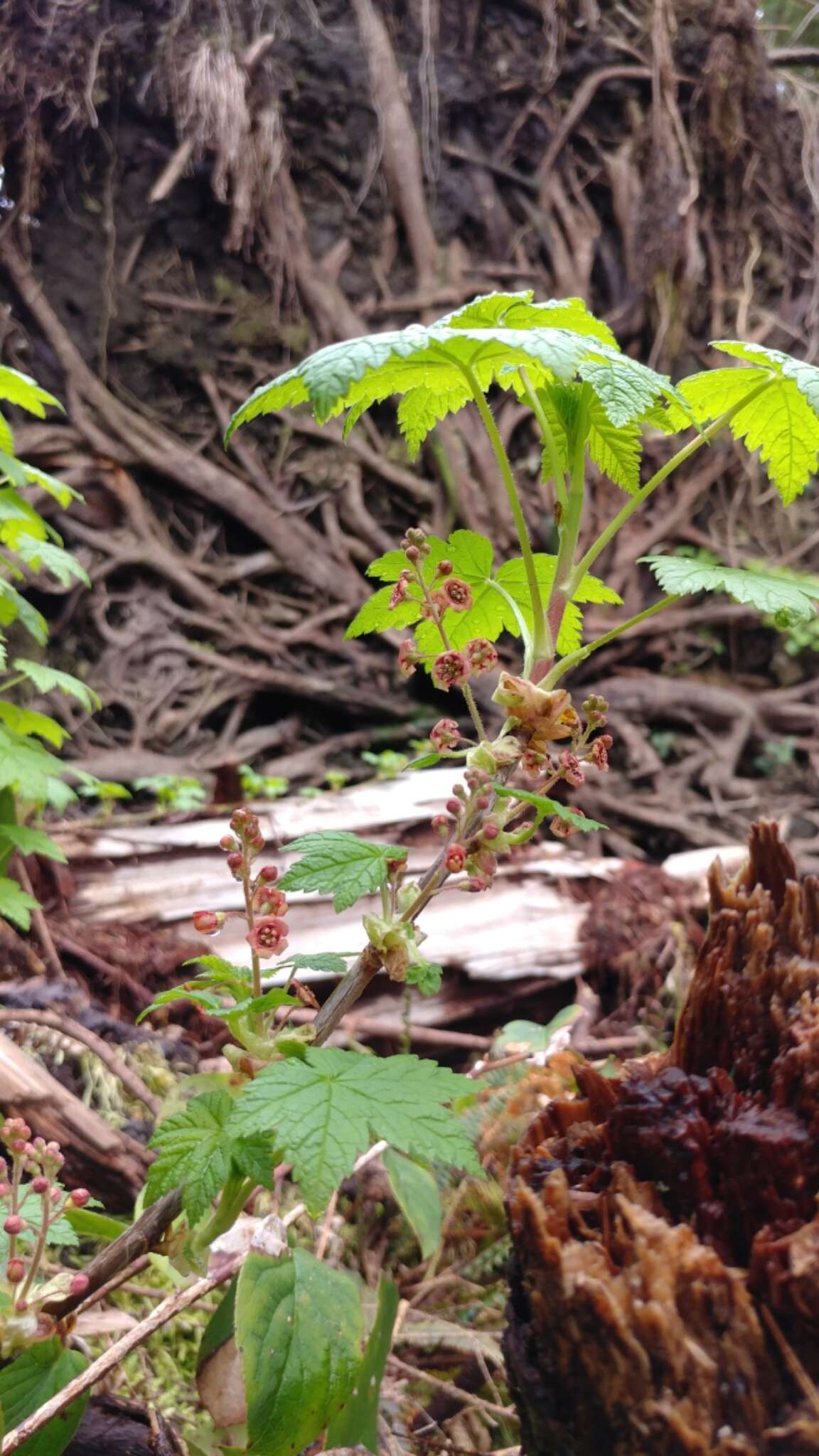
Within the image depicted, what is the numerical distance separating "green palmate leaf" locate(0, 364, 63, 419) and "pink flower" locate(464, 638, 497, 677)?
4.42 feet

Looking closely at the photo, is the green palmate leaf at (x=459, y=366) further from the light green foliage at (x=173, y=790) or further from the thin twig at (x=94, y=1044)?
the light green foliage at (x=173, y=790)

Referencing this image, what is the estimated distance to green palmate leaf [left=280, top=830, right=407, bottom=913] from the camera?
2.60ft

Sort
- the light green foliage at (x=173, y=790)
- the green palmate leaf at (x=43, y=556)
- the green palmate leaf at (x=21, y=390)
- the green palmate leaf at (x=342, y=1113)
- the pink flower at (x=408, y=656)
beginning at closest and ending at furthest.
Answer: the green palmate leaf at (x=342, y=1113) → the pink flower at (x=408, y=656) → the green palmate leaf at (x=21, y=390) → the green palmate leaf at (x=43, y=556) → the light green foliage at (x=173, y=790)

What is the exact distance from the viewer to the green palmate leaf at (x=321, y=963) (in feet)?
2.79

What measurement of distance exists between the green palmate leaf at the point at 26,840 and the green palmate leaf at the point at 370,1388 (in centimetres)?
140

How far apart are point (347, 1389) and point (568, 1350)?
0.69 ft

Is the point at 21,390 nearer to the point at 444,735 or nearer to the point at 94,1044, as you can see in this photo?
the point at 94,1044

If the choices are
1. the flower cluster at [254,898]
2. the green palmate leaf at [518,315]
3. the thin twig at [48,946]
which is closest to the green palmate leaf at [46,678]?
the thin twig at [48,946]

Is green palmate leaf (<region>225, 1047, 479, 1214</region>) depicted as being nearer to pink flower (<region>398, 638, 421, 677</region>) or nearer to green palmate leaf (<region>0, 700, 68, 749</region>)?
pink flower (<region>398, 638, 421, 677</region>)

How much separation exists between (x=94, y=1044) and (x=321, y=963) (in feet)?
3.50

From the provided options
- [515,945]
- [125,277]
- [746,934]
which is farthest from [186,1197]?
[125,277]

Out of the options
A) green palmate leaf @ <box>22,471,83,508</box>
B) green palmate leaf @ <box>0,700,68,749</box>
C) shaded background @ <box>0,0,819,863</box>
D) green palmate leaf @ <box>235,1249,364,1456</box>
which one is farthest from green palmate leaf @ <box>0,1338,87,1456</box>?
shaded background @ <box>0,0,819,863</box>

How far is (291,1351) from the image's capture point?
0.77 metres

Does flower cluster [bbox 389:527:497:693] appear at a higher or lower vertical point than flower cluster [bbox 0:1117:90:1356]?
higher
